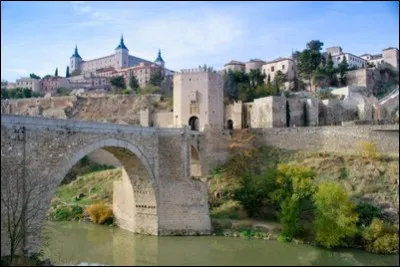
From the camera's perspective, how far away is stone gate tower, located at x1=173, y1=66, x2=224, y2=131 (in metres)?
26.4

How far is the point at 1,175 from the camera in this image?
1085cm

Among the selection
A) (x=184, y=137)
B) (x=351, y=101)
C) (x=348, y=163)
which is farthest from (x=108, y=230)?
(x=351, y=101)

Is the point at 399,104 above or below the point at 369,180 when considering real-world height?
above

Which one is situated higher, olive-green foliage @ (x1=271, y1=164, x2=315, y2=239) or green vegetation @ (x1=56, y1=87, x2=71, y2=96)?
green vegetation @ (x1=56, y1=87, x2=71, y2=96)

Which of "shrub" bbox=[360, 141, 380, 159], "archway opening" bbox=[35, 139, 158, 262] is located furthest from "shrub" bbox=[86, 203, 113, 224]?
"shrub" bbox=[360, 141, 380, 159]

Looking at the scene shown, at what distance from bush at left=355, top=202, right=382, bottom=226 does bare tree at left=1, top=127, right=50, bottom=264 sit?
40.1 feet

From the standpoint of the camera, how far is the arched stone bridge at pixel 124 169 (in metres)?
11.3

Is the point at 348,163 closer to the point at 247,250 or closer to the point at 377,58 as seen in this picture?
the point at 247,250

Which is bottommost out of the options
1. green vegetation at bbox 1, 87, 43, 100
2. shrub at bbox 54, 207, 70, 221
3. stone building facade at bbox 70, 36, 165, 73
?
shrub at bbox 54, 207, 70, 221

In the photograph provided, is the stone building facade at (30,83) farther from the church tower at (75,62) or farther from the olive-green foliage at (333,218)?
the olive-green foliage at (333,218)

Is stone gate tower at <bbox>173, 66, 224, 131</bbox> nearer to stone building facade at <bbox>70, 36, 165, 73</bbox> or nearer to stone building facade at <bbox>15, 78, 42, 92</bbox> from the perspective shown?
stone building facade at <bbox>15, 78, 42, 92</bbox>

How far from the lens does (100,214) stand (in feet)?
65.4

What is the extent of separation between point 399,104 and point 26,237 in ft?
83.6

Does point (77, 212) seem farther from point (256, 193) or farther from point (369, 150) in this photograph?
point (369, 150)
